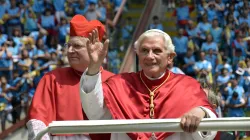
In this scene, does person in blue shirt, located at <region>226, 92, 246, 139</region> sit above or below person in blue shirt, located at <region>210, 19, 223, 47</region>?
below

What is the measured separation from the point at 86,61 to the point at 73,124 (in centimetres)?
255

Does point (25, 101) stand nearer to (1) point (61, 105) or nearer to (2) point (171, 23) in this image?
(2) point (171, 23)

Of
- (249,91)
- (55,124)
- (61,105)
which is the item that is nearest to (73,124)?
(55,124)

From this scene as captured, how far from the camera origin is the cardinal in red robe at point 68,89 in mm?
7277

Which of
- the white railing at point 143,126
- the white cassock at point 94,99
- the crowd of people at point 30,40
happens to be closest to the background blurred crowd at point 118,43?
the crowd of people at point 30,40

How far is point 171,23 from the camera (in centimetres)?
2120

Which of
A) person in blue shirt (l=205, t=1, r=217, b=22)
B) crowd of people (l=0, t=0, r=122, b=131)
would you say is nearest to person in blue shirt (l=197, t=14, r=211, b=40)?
person in blue shirt (l=205, t=1, r=217, b=22)

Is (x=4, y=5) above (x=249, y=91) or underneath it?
above

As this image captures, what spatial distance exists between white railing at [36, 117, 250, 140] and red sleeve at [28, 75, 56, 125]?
2266 mm

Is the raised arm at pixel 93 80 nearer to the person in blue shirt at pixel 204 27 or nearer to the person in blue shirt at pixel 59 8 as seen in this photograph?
the person in blue shirt at pixel 204 27

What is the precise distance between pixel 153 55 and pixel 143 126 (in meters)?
1.06

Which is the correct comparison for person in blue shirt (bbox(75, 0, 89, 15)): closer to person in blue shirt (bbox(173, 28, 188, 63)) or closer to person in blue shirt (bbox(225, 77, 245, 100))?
person in blue shirt (bbox(173, 28, 188, 63))

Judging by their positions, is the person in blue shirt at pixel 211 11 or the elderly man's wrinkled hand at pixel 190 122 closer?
the elderly man's wrinkled hand at pixel 190 122

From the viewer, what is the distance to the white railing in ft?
15.4
